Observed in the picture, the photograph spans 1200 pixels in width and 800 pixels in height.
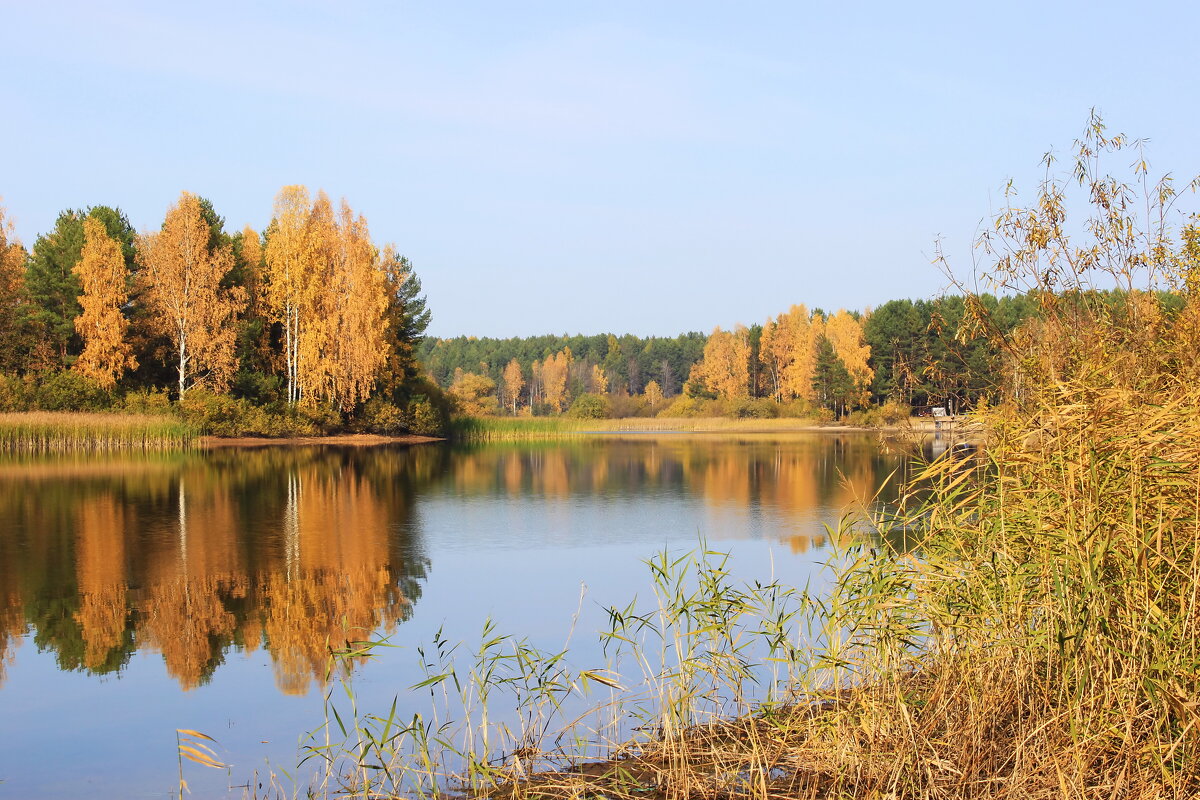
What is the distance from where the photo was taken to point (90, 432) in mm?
36125

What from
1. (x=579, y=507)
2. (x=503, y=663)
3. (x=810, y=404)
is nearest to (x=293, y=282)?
(x=579, y=507)

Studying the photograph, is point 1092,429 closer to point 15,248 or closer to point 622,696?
point 622,696

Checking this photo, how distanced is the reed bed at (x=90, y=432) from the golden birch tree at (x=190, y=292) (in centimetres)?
417

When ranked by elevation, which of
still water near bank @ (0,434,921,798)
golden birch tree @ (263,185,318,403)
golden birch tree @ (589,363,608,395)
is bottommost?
still water near bank @ (0,434,921,798)

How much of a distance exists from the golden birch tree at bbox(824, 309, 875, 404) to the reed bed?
51306mm

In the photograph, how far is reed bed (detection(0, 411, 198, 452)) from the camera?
34469 millimetres

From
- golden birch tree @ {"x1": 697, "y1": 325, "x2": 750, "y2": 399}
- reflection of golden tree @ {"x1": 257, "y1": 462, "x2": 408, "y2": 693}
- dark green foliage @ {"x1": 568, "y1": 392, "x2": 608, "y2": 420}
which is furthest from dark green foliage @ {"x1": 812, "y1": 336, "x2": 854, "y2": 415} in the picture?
reflection of golden tree @ {"x1": 257, "y1": 462, "x2": 408, "y2": 693}

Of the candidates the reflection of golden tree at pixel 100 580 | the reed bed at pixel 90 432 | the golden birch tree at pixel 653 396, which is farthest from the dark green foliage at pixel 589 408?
the reflection of golden tree at pixel 100 580

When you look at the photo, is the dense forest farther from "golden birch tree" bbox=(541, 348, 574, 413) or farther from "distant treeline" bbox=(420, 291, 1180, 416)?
"golden birch tree" bbox=(541, 348, 574, 413)

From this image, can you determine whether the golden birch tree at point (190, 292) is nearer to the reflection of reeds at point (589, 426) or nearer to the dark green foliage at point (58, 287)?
the dark green foliage at point (58, 287)

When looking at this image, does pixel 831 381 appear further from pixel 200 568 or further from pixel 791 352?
pixel 200 568

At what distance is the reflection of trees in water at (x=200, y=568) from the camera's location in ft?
28.3

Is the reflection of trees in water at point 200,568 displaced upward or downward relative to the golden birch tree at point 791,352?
downward

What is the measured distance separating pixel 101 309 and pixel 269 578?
3484 centimetres
